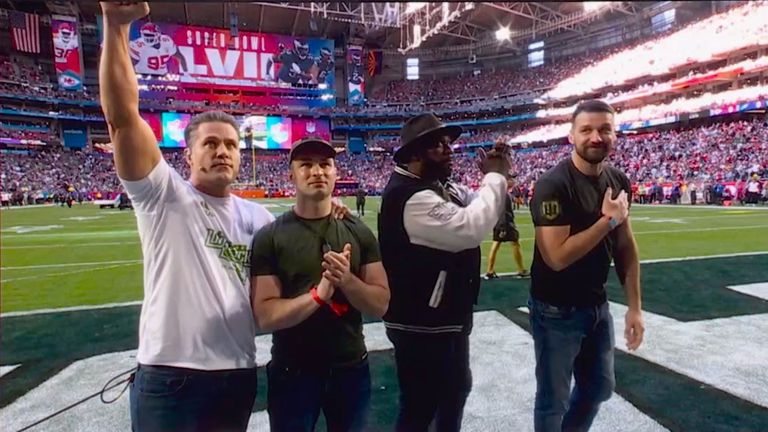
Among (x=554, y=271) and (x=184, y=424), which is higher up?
(x=554, y=271)

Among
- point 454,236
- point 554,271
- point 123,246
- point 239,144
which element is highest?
point 239,144

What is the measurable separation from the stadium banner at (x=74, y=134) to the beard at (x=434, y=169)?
51235mm

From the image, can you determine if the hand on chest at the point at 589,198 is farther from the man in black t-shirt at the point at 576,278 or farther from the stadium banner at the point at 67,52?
the stadium banner at the point at 67,52

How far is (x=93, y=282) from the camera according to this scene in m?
7.80

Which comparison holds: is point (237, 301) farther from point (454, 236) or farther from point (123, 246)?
point (123, 246)

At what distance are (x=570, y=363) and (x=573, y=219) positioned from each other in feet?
2.63

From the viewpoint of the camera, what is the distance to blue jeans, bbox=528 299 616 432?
8.55 feet

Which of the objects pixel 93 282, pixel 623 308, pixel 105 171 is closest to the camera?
pixel 623 308

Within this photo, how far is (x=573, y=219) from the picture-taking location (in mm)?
2635

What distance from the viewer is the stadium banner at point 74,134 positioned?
45094 mm

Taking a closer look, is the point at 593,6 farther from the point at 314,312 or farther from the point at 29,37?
the point at 29,37

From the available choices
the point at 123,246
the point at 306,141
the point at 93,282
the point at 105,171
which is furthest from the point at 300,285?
the point at 105,171

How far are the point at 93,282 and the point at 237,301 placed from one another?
7071mm

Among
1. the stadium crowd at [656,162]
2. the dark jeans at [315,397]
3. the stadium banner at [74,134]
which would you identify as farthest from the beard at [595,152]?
the stadium banner at [74,134]
